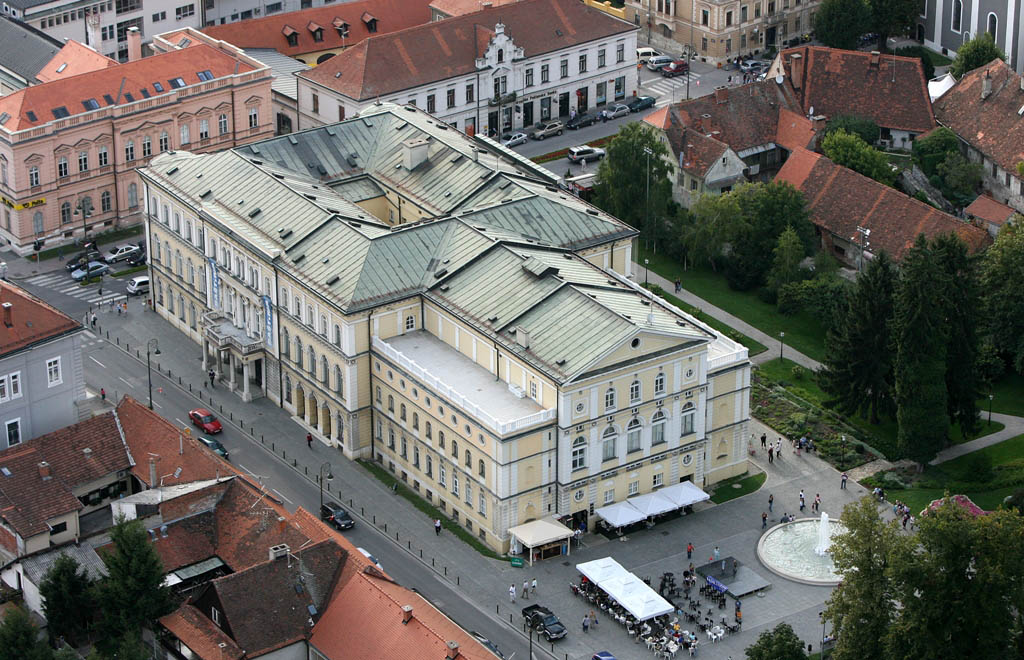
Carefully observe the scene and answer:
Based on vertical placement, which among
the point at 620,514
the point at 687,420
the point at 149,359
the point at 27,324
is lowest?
the point at 620,514

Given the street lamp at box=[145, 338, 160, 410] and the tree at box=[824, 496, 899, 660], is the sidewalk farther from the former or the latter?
the tree at box=[824, 496, 899, 660]

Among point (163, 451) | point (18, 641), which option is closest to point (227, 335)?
point (163, 451)

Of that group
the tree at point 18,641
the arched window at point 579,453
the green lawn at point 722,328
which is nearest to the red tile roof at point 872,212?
the green lawn at point 722,328

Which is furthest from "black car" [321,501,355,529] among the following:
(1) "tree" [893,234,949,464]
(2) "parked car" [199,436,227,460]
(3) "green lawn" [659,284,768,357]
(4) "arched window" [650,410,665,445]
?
(1) "tree" [893,234,949,464]

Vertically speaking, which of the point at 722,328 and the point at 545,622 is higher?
the point at 722,328

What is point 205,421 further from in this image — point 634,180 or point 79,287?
point 634,180

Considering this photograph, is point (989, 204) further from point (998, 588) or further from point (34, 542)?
point (34, 542)

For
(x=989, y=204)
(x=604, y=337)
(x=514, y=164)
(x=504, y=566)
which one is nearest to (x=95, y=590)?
(x=504, y=566)
